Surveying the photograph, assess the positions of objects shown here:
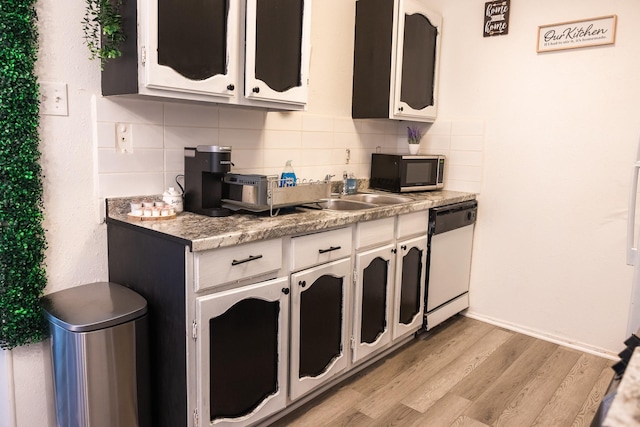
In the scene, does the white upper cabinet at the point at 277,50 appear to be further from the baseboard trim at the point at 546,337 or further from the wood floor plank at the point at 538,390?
the baseboard trim at the point at 546,337

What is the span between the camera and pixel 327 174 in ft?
9.82

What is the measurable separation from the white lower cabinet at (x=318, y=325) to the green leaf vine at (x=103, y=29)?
44.3 inches

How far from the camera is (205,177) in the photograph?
2.00 m

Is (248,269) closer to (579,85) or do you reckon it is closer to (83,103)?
(83,103)

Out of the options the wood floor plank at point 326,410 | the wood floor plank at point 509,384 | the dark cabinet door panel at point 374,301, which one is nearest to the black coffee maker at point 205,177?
the dark cabinet door panel at point 374,301

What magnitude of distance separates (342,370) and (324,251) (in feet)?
2.16

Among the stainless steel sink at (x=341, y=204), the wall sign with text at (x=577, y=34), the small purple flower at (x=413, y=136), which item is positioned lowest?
the stainless steel sink at (x=341, y=204)

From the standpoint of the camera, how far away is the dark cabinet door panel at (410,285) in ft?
8.90

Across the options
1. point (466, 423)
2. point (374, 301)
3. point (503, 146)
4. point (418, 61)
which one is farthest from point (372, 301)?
point (418, 61)

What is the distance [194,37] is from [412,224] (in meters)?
1.54

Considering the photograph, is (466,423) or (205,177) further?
(466,423)

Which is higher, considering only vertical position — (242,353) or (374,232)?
(374,232)

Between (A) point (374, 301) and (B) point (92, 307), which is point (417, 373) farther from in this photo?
(B) point (92, 307)

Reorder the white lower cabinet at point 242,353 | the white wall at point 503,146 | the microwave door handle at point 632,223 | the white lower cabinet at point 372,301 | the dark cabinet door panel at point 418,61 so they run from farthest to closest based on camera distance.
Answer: the dark cabinet door panel at point 418,61
the white lower cabinet at point 372,301
the white wall at point 503,146
the microwave door handle at point 632,223
the white lower cabinet at point 242,353
